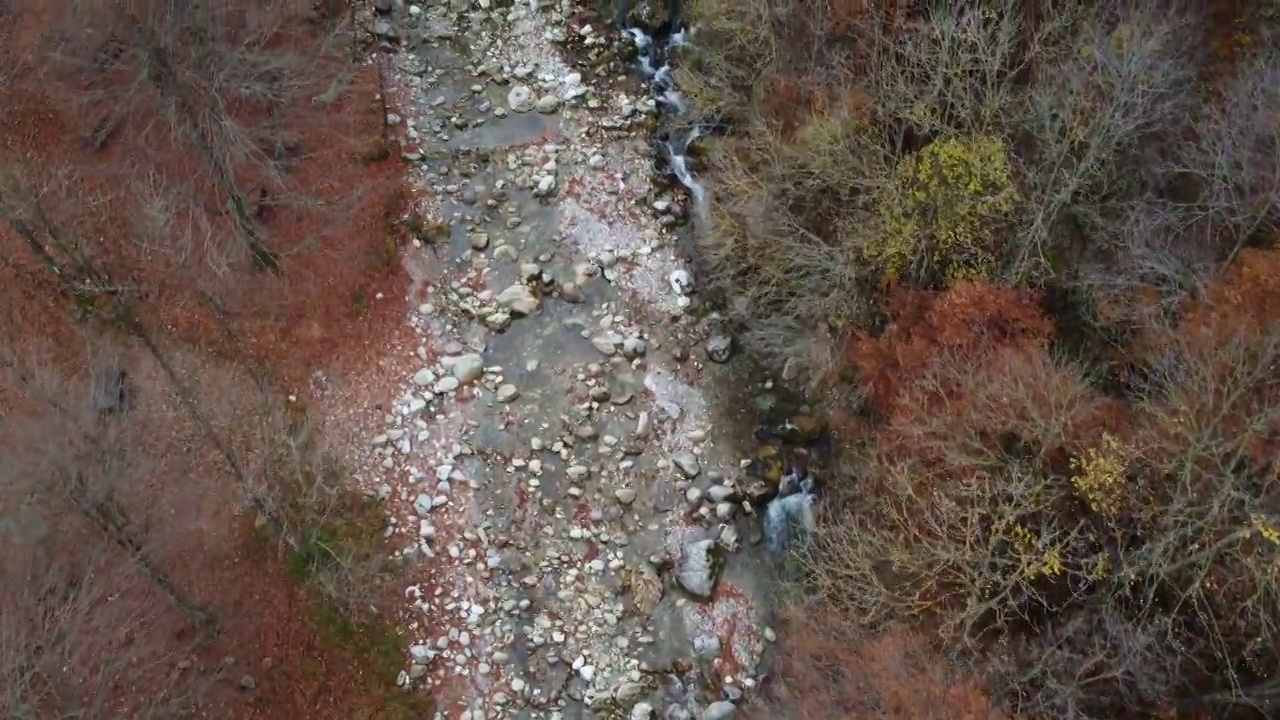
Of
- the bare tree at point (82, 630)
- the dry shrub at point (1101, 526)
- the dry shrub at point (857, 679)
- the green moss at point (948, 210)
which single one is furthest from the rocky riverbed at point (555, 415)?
the green moss at point (948, 210)

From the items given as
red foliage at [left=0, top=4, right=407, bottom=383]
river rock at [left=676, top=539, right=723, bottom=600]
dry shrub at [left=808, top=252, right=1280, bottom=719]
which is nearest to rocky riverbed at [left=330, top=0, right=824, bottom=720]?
river rock at [left=676, top=539, right=723, bottom=600]

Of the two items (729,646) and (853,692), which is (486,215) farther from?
(853,692)

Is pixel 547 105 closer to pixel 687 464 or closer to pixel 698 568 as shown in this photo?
pixel 687 464

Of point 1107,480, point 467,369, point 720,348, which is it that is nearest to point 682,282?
point 720,348

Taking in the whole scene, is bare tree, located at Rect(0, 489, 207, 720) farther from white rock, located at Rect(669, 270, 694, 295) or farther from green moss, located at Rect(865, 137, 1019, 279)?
green moss, located at Rect(865, 137, 1019, 279)

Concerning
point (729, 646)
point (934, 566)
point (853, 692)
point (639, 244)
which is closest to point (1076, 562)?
point (934, 566)

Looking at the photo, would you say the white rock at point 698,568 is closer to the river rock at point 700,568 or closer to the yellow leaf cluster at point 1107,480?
the river rock at point 700,568
